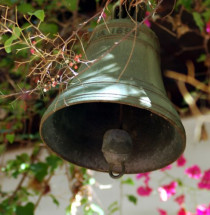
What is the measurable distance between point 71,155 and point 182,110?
3.29ft

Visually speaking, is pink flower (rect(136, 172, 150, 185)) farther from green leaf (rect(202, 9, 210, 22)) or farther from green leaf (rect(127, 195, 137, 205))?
green leaf (rect(202, 9, 210, 22))

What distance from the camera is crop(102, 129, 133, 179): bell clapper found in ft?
3.73

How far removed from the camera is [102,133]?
1338 millimetres

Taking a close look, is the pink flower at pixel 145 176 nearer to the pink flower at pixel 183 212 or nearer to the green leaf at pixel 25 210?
the pink flower at pixel 183 212

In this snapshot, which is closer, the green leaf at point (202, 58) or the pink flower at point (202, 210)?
the pink flower at point (202, 210)

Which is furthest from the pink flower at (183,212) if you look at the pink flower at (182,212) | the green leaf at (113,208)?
the green leaf at (113,208)

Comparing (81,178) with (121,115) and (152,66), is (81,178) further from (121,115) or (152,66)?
(152,66)

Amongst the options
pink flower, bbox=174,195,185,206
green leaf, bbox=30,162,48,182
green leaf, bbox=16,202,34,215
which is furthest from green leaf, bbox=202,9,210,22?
green leaf, bbox=16,202,34,215

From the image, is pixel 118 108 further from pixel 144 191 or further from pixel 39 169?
pixel 144 191

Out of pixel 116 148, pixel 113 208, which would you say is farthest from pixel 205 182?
pixel 116 148

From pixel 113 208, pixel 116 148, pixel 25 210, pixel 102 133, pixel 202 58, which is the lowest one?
pixel 113 208

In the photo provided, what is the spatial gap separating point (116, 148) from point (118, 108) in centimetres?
27

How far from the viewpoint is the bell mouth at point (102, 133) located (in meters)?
1.23

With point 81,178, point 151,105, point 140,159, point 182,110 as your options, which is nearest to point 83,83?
point 151,105
